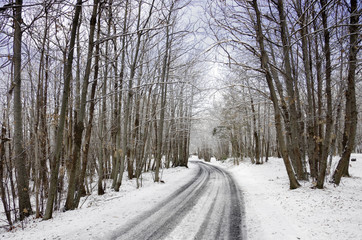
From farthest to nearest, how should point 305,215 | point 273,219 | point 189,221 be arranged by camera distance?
1. point 305,215
2. point 273,219
3. point 189,221

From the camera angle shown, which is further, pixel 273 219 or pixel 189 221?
pixel 273 219

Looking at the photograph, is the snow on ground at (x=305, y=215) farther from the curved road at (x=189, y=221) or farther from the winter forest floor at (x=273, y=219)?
the curved road at (x=189, y=221)

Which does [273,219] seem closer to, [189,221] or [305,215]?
[305,215]

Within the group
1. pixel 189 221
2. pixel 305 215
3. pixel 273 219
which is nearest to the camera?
pixel 189 221

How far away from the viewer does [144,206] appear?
646cm

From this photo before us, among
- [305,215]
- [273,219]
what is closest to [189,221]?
[273,219]

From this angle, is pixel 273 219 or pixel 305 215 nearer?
pixel 273 219

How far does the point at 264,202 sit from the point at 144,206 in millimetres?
3996

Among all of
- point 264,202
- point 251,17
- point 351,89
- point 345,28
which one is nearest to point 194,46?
point 251,17

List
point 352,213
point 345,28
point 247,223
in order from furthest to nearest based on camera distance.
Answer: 1. point 345,28
2. point 352,213
3. point 247,223

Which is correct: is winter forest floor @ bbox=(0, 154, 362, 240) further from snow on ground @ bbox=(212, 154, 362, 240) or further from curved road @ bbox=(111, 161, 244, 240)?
curved road @ bbox=(111, 161, 244, 240)

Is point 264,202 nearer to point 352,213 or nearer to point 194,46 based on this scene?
point 352,213

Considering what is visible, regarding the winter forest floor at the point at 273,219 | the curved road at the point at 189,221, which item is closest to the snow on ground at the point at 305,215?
the winter forest floor at the point at 273,219

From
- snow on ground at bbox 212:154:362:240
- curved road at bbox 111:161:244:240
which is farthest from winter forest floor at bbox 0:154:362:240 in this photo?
curved road at bbox 111:161:244:240
